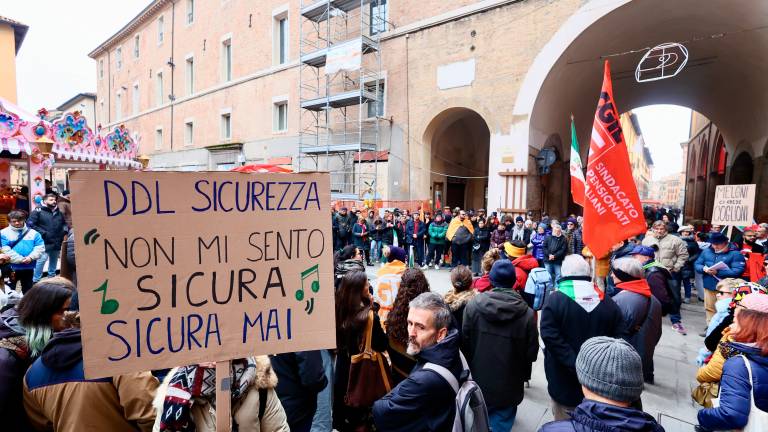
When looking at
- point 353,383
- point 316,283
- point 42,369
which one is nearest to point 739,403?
point 353,383

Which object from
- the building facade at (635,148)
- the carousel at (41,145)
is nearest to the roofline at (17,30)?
the carousel at (41,145)

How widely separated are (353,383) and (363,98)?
14.8 m

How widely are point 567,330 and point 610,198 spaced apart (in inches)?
62.5

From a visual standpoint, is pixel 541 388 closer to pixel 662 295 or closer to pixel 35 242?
pixel 662 295

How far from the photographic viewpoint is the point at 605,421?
1438 millimetres

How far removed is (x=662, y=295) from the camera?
15.5ft

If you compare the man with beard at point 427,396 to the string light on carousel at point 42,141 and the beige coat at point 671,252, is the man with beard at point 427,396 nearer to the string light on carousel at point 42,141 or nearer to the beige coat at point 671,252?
the beige coat at point 671,252

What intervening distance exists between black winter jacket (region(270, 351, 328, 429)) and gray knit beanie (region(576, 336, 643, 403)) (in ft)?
4.64

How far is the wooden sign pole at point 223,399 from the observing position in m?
1.58

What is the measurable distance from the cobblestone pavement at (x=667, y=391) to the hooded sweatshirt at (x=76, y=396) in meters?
3.02

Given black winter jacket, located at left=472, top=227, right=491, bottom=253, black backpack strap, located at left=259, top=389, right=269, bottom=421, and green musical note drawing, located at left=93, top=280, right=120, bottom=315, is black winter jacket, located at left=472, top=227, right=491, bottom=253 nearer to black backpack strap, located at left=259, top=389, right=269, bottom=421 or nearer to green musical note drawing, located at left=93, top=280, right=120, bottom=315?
black backpack strap, located at left=259, top=389, right=269, bottom=421

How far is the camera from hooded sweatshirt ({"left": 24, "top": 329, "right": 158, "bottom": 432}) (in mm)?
1738

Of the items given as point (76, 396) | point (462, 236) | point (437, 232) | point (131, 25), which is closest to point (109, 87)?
point (131, 25)

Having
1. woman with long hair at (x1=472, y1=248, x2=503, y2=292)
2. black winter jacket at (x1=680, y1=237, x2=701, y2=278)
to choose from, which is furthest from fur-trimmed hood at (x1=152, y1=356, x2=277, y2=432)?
black winter jacket at (x1=680, y1=237, x2=701, y2=278)
